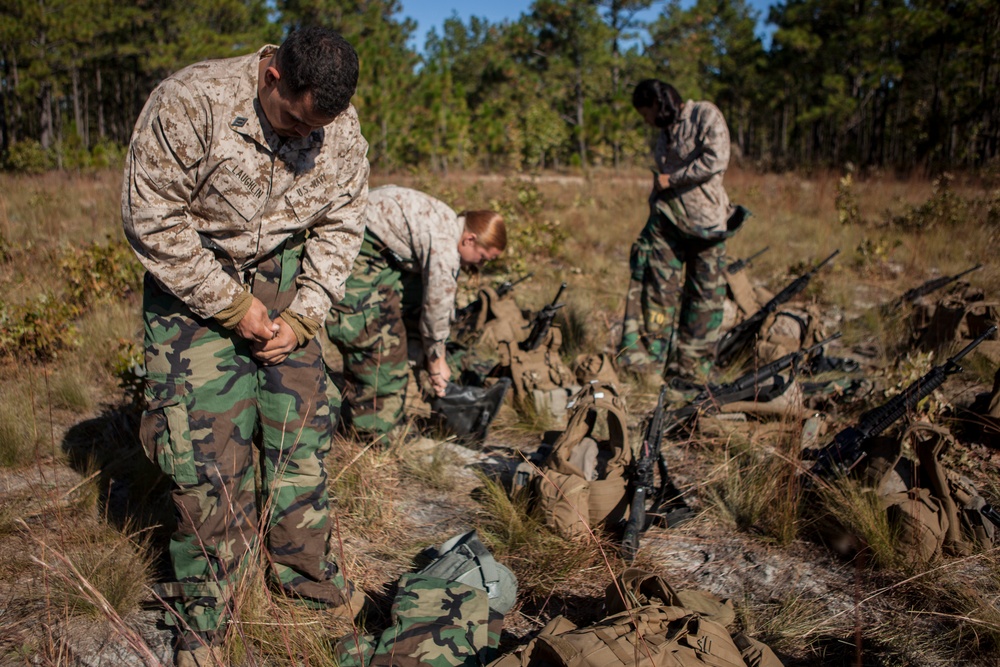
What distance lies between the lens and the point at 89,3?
2080 centimetres

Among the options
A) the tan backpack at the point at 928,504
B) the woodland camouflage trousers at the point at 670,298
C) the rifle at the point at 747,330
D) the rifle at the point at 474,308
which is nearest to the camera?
the tan backpack at the point at 928,504

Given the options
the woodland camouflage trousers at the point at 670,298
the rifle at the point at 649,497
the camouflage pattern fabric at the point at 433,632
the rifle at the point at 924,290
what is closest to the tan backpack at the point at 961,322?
the rifle at the point at 924,290

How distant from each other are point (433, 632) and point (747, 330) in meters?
3.93

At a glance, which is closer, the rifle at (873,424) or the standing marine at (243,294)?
the standing marine at (243,294)

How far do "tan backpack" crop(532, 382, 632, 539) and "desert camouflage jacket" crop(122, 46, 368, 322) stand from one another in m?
1.32

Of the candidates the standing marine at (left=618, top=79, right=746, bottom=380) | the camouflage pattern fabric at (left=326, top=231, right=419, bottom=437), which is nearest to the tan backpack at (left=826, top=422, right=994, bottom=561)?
the standing marine at (left=618, top=79, right=746, bottom=380)

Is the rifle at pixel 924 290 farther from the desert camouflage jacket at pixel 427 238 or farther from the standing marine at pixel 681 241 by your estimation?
the desert camouflage jacket at pixel 427 238

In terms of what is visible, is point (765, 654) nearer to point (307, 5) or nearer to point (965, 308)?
point (965, 308)

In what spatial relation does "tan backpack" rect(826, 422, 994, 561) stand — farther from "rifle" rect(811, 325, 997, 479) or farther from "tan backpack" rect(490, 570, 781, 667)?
"tan backpack" rect(490, 570, 781, 667)

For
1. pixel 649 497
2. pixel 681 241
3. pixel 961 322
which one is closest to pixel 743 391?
pixel 649 497

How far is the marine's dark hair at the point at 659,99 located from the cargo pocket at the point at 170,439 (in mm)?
3737

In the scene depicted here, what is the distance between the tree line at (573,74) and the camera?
61.8 ft

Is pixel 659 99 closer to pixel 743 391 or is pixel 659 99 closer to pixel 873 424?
pixel 743 391

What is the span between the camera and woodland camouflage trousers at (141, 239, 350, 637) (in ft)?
6.97
